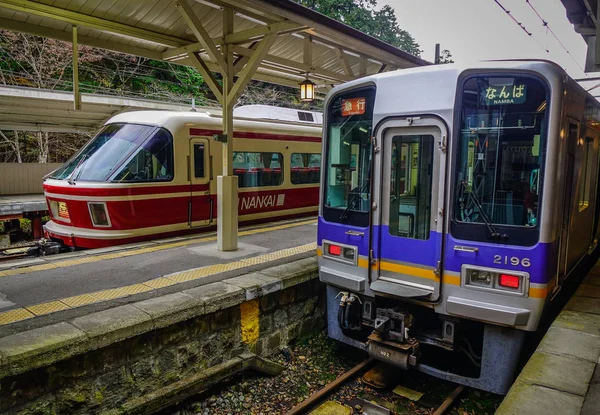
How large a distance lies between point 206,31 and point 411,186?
4592mm

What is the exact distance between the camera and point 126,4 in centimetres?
616

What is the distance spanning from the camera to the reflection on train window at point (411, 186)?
13.9 feet

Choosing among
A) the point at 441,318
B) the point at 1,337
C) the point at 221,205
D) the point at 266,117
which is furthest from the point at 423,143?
the point at 266,117

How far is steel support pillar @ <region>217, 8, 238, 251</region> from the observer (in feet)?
22.1

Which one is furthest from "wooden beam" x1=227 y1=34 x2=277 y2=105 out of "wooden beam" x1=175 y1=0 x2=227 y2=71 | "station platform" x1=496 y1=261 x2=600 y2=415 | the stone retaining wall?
"station platform" x1=496 y1=261 x2=600 y2=415

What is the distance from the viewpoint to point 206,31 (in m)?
7.09

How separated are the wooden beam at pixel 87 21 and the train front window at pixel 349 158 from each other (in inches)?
153

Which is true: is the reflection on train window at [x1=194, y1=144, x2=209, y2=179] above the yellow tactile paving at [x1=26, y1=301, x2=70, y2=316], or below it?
above

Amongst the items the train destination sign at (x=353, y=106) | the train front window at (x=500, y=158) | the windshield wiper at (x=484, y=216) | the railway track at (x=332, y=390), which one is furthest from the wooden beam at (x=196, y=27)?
the railway track at (x=332, y=390)

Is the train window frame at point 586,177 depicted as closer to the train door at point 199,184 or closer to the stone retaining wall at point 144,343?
the stone retaining wall at point 144,343

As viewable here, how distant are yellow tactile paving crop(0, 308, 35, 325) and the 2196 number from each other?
419 centimetres

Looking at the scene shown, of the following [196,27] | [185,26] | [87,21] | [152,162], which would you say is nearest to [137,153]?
[152,162]

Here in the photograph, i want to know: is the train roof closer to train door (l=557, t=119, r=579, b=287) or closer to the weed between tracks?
the weed between tracks

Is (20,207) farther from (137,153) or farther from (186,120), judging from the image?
(186,120)
